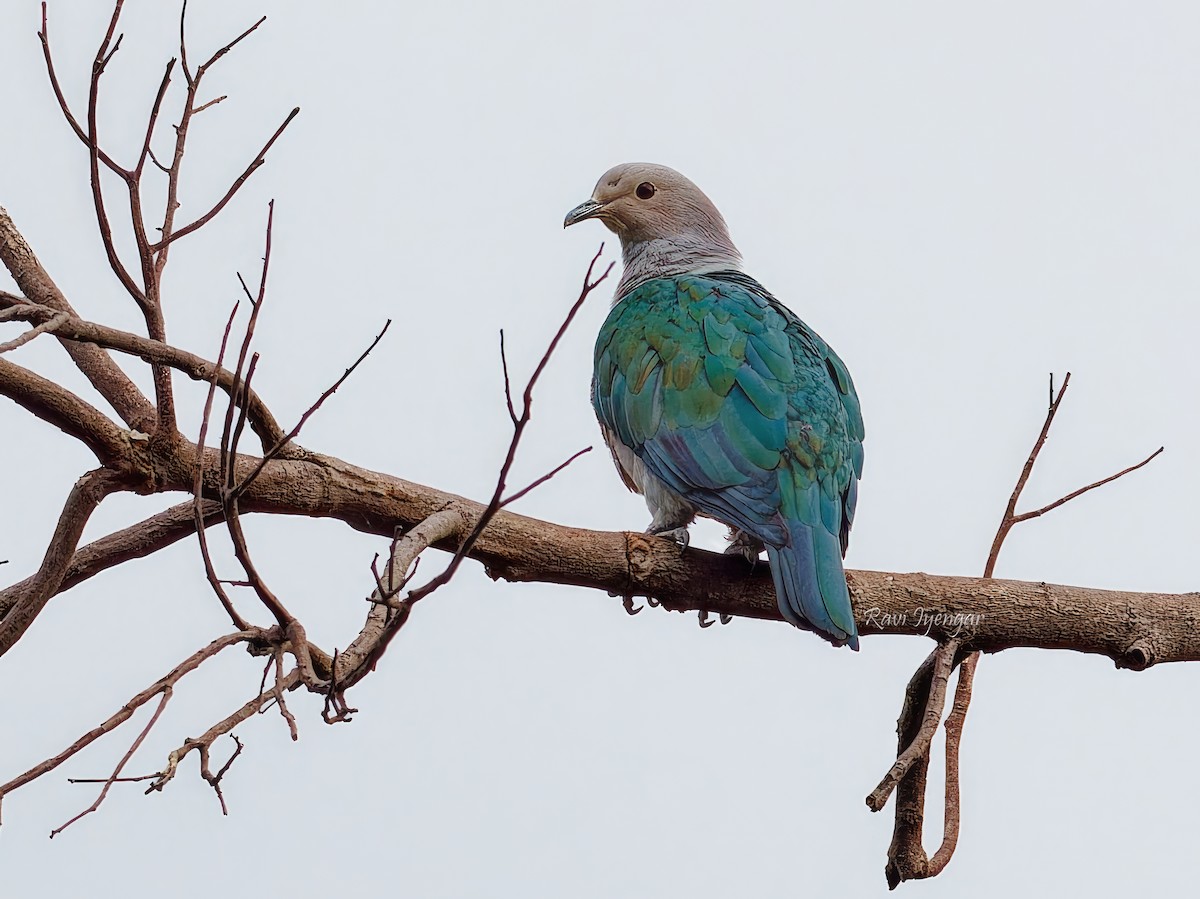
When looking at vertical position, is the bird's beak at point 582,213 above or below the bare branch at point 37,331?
above

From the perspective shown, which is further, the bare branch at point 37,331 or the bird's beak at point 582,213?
the bird's beak at point 582,213

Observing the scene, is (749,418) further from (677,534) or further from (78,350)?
(78,350)

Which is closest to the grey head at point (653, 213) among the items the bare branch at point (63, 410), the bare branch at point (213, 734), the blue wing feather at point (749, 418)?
the blue wing feather at point (749, 418)

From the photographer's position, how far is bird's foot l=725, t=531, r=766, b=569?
3227 millimetres

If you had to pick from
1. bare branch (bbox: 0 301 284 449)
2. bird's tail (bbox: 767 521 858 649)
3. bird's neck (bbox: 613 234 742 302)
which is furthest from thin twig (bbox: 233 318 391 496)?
bird's neck (bbox: 613 234 742 302)

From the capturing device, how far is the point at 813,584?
9.53 ft

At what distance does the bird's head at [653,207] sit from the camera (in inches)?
170

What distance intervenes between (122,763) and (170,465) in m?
0.93

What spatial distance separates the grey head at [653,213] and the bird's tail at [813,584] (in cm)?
148

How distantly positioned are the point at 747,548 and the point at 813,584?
1.27 ft

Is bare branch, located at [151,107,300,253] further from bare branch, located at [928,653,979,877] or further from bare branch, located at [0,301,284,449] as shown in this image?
bare branch, located at [928,653,979,877]

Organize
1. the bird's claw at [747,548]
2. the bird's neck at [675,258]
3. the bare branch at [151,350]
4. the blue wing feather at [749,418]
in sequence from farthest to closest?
the bird's neck at [675,258] < the bird's claw at [747,548] < the blue wing feather at [749,418] < the bare branch at [151,350]

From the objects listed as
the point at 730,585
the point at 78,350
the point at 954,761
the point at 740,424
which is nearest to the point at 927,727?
the point at 954,761

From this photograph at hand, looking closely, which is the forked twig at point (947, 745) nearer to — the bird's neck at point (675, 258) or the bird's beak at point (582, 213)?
the bird's neck at point (675, 258)
